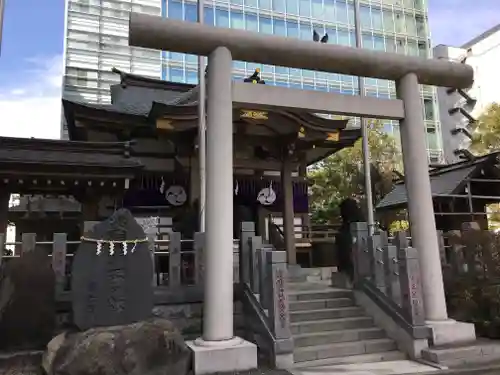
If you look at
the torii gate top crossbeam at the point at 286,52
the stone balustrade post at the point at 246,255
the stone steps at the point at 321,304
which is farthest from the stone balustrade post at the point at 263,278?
the torii gate top crossbeam at the point at 286,52

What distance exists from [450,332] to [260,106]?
16.8ft

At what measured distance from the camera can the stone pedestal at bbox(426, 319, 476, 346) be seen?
285 inches

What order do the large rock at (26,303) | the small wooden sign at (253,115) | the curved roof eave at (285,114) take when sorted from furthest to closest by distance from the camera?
the small wooden sign at (253,115) → the curved roof eave at (285,114) → the large rock at (26,303)

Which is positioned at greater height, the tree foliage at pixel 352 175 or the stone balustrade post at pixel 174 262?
the tree foliage at pixel 352 175

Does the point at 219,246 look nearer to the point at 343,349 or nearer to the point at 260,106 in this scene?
the point at 260,106

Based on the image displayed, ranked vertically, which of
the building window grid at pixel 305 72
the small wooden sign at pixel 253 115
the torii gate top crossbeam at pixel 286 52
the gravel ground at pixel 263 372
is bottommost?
the gravel ground at pixel 263 372

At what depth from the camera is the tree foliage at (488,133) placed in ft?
68.4

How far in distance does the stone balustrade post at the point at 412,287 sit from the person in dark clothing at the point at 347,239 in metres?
1.80

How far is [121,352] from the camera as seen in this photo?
5.44 metres

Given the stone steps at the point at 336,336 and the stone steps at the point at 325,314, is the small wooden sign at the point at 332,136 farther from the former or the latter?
the stone steps at the point at 336,336

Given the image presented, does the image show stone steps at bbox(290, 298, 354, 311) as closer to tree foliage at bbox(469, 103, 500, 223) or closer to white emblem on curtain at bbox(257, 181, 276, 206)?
white emblem on curtain at bbox(257, 181, 276, 206)

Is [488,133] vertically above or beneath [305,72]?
beneath

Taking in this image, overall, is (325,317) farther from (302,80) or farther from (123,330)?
(302,80)

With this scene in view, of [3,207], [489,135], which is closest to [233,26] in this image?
[489,135]
